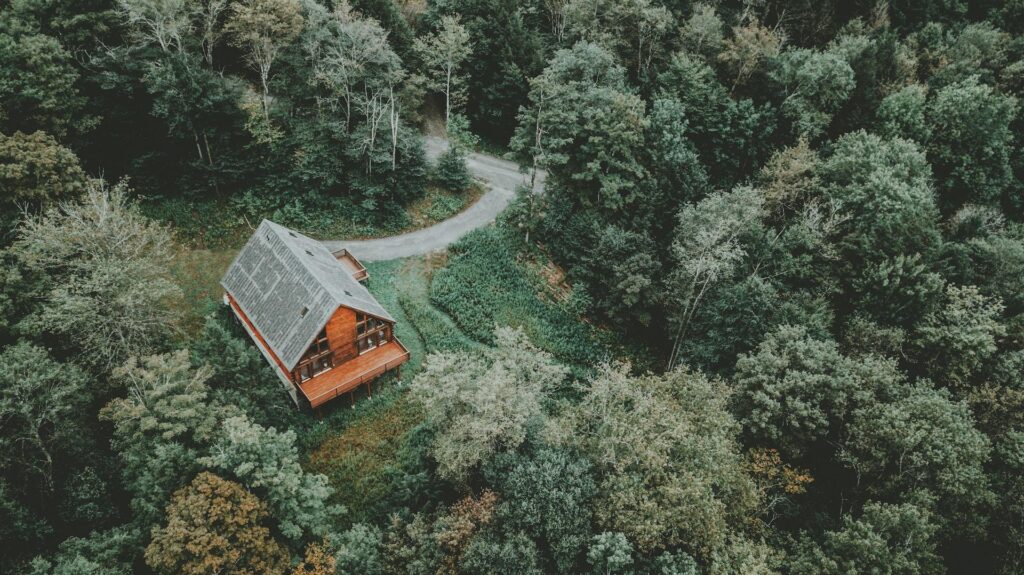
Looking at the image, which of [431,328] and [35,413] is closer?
[35,413]

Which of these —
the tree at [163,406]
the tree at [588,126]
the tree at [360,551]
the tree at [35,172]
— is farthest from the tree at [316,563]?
the tree at [588,126]

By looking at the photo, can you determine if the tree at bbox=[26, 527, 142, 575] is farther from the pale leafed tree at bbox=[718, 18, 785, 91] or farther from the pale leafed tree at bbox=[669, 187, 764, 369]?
the pale leafed tree at bbox=[718, 18, 785, 91]

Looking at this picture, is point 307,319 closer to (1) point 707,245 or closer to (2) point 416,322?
(2) point 416,322

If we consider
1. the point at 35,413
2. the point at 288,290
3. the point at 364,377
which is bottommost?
the point at 35,413

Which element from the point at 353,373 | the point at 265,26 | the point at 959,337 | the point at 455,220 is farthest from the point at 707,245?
the point at 265,26

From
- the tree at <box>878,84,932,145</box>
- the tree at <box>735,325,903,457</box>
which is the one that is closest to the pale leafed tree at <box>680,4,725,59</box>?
the tree at <box>878,84,932,145</box>

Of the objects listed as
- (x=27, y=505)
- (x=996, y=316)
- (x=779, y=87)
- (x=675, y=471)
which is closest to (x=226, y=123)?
(x=27, y=505)
